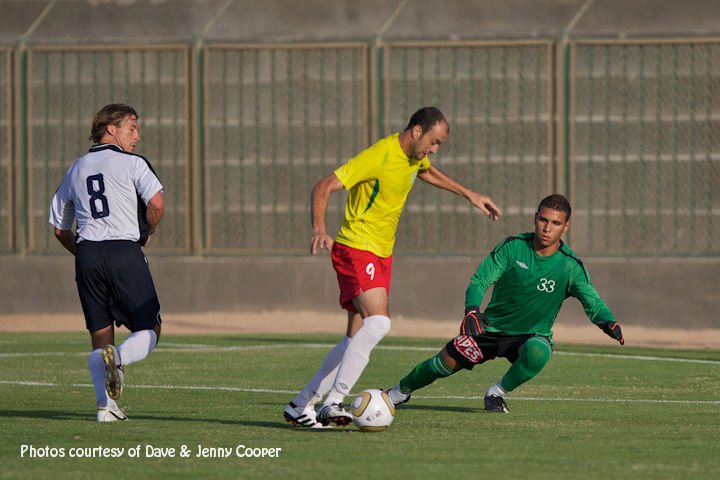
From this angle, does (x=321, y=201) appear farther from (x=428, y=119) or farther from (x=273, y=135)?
(x=273, y=135)

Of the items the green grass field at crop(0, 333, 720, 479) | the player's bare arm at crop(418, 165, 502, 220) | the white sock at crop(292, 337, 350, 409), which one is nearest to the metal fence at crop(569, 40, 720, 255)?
the green grass field at crop(0, 333, 720, 479)

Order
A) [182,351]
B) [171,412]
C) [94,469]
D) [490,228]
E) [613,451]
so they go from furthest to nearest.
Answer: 1. [490,228]
2. [182,351]
3. [171,412]
4. [613,451]
5. [94,469]

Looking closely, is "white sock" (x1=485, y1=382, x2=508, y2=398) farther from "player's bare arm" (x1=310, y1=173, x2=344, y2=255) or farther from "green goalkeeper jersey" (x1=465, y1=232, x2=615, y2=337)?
"player's bare arm" (x1=310, y1=173, x2=344, y2=255)

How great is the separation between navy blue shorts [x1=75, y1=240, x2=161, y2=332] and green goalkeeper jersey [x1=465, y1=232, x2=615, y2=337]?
230 centimetres

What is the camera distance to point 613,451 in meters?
8.22

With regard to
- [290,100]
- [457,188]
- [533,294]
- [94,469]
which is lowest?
A: [94,469]

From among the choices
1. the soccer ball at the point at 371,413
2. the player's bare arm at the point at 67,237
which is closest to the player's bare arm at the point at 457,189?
the soccer ball at the point at 371,413

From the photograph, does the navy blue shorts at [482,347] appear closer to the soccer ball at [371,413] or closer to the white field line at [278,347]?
the soccer ball at [371,413]

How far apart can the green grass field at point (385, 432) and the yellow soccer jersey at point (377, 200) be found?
1.16 metres

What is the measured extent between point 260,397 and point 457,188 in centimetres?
227

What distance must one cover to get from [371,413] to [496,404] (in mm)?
1471

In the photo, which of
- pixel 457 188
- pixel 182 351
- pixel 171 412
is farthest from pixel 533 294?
pixel 182 351

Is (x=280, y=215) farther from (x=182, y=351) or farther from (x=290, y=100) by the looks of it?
(x=182, y=351)

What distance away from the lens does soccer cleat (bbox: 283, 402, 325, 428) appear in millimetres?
9234
